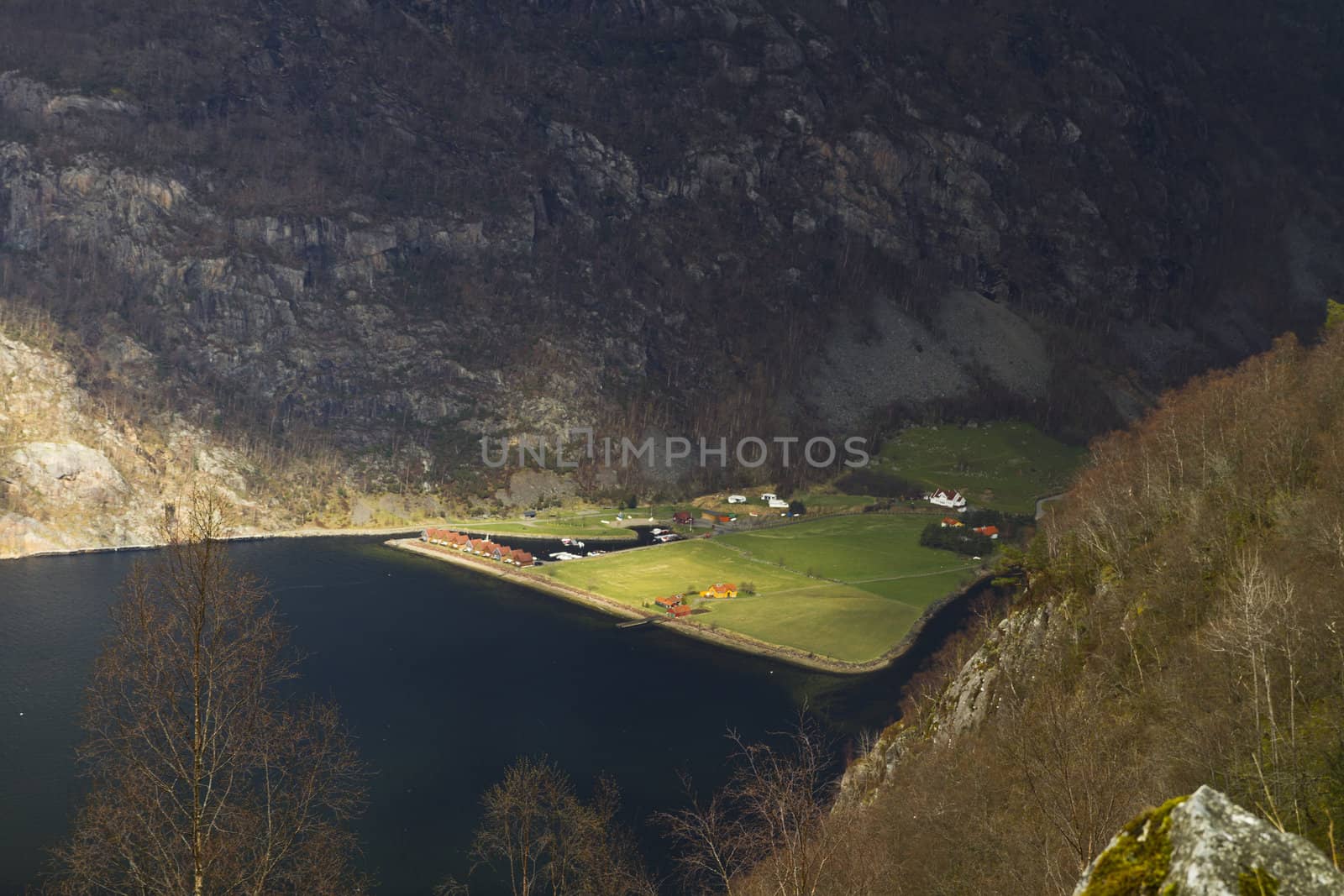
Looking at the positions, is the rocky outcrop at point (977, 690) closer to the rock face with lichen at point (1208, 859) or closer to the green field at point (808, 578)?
the rock face with lichen at point (1208, 859)

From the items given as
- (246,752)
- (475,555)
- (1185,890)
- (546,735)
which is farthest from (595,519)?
(1185,890)

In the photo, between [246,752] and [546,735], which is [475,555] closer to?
[546,735]

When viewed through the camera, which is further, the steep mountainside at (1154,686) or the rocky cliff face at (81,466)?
the rocky cliff face at (81,466)

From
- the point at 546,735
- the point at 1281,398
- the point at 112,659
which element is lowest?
the point at 546,735

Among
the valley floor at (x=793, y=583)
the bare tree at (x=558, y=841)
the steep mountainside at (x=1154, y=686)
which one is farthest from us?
the valley floor at (x=793, y=583)

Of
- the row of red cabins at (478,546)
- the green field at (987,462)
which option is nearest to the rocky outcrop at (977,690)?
the row of red cabins at (478,546)

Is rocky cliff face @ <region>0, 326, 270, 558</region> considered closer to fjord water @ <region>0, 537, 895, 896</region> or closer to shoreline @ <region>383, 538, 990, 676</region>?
fjord water @ <region>0, 537, 895, 896</region>
